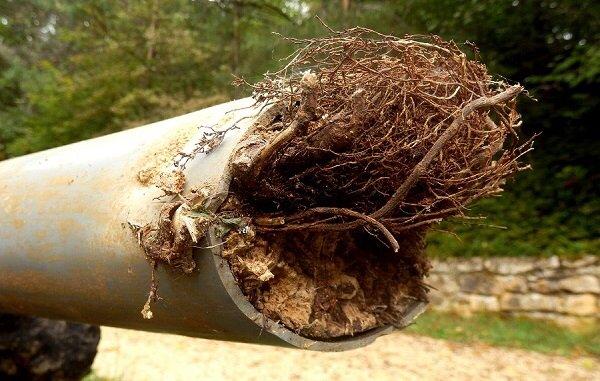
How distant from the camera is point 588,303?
6.88 meters

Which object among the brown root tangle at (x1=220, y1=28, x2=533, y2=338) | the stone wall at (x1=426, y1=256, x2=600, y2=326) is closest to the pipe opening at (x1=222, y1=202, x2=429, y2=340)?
the brown root tangle at (x1=220, y1=28, x2=533, y2=338)

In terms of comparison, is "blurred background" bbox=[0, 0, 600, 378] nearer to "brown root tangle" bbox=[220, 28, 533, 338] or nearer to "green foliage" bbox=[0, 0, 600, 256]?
"green foliage" bbox=[0, 0, 600, 256]

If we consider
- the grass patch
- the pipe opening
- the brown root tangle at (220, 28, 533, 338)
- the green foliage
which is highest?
the green foliage

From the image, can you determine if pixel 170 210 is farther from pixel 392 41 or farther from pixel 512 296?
pixel 512 296

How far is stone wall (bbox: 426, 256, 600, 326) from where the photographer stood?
273 inches

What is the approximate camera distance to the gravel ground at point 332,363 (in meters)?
5.46

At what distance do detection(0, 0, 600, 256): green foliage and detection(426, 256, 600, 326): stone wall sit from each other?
178 millimetres

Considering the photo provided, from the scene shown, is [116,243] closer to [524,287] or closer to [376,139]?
[376,139]

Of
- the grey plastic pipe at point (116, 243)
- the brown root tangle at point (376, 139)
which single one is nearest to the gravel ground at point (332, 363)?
the grey plastic pipe at point (116, 243)

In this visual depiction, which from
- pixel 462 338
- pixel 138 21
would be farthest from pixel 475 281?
pixel 138 21

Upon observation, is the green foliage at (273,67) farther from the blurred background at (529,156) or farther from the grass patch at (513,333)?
the grass patch at (513,333)

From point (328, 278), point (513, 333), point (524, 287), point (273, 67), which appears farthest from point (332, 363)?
point (273, 67)

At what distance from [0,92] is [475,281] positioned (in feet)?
42.3

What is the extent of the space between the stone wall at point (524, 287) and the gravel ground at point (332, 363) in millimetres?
1233
